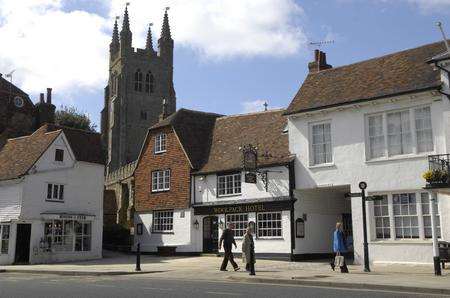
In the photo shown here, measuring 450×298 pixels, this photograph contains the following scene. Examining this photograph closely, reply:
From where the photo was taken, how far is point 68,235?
105 feet

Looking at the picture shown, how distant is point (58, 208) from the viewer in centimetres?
3188

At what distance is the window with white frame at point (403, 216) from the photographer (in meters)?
21.8

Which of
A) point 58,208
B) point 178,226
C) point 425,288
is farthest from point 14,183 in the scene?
point 425,288

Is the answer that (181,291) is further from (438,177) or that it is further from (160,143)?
(160,143)

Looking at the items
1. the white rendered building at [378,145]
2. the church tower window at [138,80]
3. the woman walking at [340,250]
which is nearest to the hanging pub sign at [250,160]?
the white rendered building at [378,145]

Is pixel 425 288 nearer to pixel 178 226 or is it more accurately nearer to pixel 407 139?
pixel 407 139

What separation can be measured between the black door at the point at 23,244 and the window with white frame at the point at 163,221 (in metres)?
7.59

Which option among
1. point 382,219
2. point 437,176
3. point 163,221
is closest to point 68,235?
point 163,221

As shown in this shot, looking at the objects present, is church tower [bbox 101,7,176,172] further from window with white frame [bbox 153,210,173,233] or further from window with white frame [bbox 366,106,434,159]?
window with white frame [bbox 366,106,434,159]

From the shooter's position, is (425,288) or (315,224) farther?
(315,224)

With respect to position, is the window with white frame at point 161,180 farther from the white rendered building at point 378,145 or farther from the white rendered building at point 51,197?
the white rendered building at point 378,145

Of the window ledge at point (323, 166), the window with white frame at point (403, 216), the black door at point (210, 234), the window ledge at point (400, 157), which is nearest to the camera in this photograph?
the window with white frame at point (403, 216)

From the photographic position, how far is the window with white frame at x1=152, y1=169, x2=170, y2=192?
111ft

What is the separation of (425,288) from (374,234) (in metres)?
9.72
